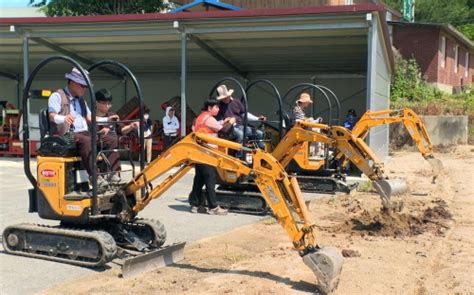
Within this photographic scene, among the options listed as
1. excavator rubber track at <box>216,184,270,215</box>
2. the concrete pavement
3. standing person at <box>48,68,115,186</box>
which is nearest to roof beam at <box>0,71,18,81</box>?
the concrete pavement

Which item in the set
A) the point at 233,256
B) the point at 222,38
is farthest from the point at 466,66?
the point at 233,256

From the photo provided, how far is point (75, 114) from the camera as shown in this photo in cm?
629

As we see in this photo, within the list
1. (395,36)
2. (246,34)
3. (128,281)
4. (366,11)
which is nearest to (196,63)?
(246,34)

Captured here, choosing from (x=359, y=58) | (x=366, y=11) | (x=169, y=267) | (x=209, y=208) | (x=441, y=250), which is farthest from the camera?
(x=359, y=58)

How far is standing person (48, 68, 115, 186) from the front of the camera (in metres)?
5.97

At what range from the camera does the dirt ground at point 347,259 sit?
5309 mm

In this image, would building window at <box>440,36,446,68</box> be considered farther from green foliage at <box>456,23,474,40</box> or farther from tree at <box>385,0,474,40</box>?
green foliage at <box>456,23,474,40</box>

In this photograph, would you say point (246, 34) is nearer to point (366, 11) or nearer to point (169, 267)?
point (366, 11)

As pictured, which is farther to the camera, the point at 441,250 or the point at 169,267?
the point at 441,250

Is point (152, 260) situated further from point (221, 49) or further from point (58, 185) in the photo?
point (221, 49)

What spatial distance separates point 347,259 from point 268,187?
5.02 feet

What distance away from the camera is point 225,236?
7.55 meters

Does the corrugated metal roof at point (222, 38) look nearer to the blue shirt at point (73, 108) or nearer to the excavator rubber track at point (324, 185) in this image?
the excavator rubber track at point (324, 185)

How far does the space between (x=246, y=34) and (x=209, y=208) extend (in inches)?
317
